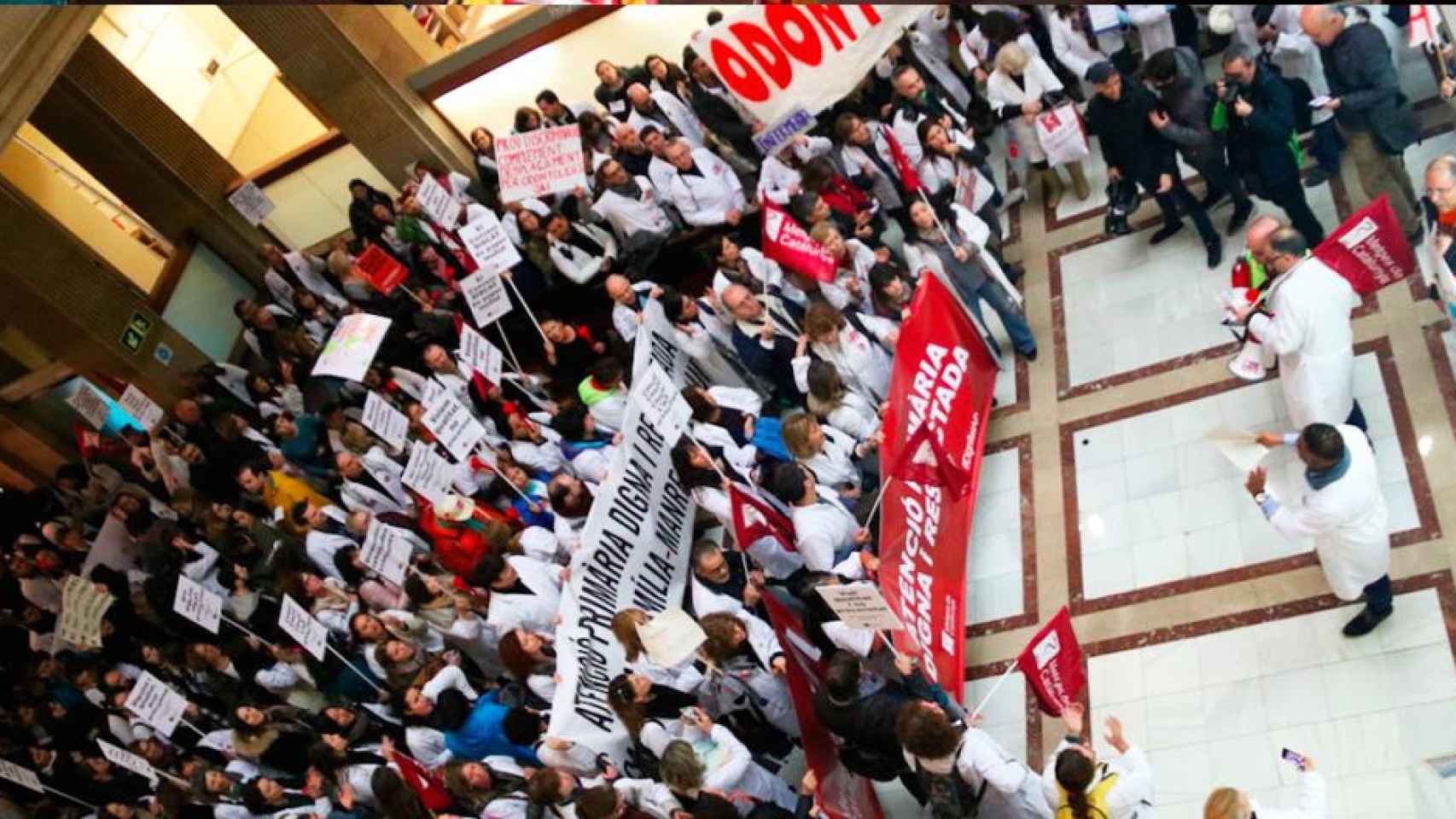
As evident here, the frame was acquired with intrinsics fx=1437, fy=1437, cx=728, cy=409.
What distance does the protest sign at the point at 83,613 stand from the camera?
12148 millimetres

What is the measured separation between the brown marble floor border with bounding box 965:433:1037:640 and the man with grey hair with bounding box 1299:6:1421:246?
9.47 feet

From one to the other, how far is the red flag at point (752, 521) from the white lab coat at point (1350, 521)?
2827 mm

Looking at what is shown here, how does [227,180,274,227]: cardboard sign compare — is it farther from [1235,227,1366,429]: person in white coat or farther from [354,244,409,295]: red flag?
[1235,227,1366,429]: person in white coat

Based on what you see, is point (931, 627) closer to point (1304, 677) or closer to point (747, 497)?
point (747, 497)

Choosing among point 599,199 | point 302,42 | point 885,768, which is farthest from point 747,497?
point 302,42

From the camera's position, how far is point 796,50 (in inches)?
446

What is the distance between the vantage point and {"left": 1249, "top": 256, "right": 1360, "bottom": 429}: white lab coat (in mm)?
8102

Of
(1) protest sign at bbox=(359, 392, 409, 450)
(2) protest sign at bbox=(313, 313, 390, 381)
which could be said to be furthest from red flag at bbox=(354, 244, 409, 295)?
(1) protest sign at bbox=(359, 392, 409, 450)

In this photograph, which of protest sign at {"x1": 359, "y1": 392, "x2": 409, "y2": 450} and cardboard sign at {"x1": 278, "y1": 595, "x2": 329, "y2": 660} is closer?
cardboard sign at {"x1": 278, "y1": 595, "x2": 329, "y2": 660}

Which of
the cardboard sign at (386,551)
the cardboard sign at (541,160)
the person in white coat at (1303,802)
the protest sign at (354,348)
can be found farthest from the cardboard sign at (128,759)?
the person in white coat at (1303,802)

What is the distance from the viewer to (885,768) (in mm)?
7633

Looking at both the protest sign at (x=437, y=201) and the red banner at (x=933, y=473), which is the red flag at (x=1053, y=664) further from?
the protest sign at (x=437, y=201)

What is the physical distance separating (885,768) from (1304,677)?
2.35 meters

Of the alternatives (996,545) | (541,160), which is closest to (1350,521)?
(996,545)
